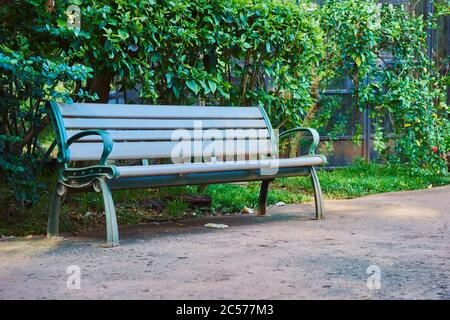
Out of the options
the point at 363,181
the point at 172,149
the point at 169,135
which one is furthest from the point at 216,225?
the point at 363,181

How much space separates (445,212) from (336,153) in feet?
12.8

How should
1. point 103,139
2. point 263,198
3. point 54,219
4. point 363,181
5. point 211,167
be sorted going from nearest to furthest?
point 103,139
point 54,219
point 211,167
point 263,198
point 363,181

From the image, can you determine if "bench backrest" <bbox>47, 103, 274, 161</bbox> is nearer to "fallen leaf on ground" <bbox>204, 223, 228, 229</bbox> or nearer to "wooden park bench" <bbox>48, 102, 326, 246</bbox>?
"wooden park bench" <bbox>48, 102, 326, 246</bbox>

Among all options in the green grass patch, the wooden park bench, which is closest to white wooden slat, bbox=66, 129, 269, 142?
the wooden park bench

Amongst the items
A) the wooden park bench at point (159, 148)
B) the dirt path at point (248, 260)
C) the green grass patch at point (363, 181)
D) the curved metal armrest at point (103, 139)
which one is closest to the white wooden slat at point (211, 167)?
the wooden park bench at point (159, 148)

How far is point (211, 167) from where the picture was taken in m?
4.52

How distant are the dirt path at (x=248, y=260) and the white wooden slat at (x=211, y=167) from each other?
0.44m

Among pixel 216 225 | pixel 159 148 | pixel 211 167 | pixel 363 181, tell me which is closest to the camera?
pixel 211 167

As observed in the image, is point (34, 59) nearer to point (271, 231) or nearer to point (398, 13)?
point (271, 231)

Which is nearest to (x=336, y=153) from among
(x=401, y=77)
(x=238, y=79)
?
(x=401, y=77)

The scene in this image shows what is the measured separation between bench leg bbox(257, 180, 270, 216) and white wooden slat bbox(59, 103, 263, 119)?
1.89 feet

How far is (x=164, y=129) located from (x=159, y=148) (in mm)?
176

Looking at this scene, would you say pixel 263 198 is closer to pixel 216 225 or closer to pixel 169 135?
pixel 216 225

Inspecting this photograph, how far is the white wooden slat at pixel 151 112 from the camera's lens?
4504 mm
